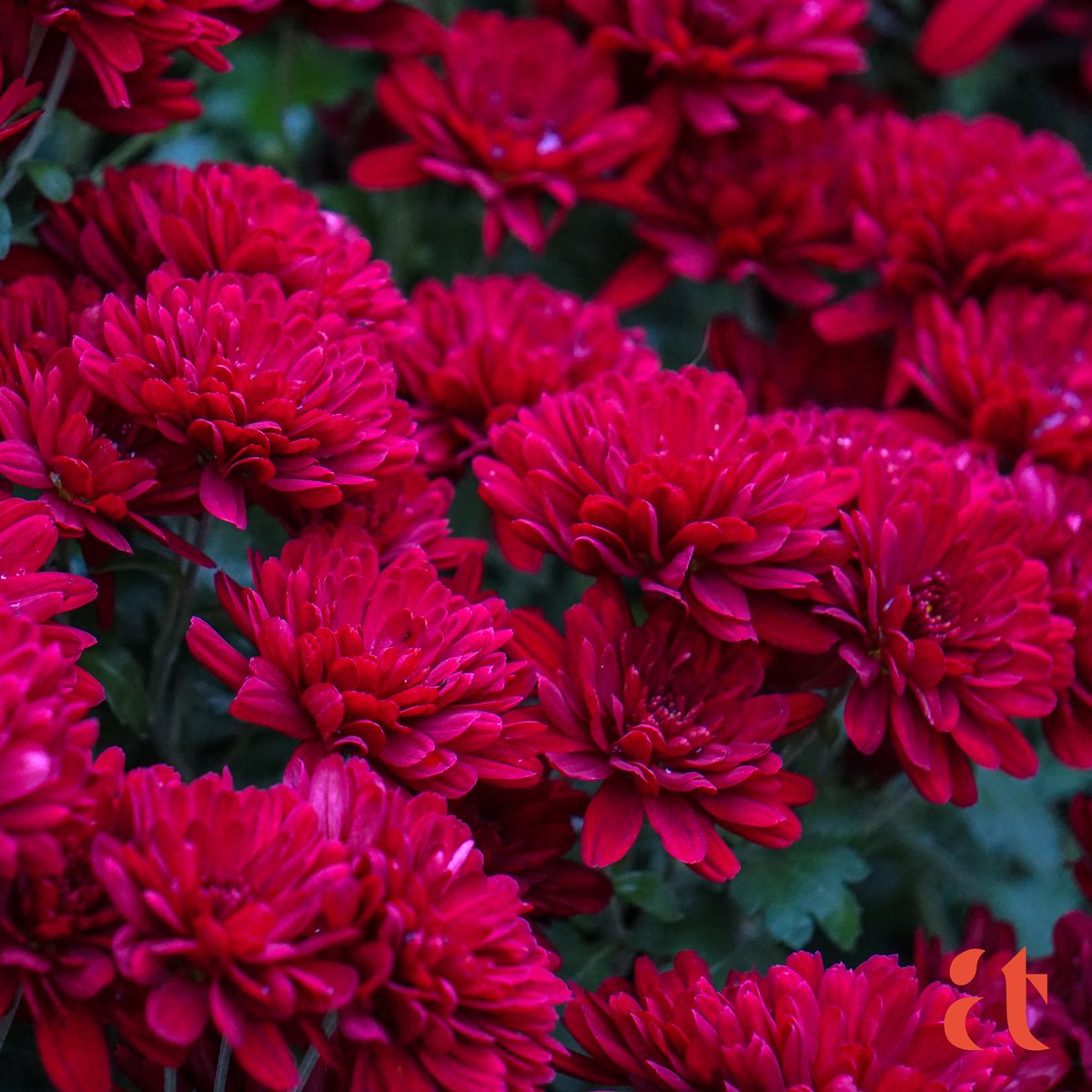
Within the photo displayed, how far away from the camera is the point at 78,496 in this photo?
0.63m

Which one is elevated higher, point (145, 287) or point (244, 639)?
point (145, 287)

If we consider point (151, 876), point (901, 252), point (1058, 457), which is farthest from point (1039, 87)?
point (151, 876)

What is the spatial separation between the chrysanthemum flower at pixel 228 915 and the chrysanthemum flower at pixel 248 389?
0.50ft

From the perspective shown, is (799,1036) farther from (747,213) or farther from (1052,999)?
(747,213)

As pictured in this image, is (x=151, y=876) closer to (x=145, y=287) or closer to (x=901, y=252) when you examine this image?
A: (x=145, y=287)

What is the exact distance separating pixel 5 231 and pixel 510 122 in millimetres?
365

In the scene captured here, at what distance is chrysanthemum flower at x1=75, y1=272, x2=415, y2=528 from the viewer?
622 mm

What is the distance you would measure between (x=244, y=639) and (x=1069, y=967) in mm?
489

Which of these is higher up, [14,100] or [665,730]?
[14,100]

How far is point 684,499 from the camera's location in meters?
0.66

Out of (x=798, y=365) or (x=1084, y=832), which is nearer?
(x=1084, y=832)

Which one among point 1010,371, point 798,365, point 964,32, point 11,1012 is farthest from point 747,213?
point 11,1012

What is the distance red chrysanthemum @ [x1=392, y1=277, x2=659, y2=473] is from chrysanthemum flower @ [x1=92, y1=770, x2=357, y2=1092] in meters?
0.31

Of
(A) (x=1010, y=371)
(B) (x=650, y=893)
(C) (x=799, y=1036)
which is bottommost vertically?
(B) (x=650, y=893)
